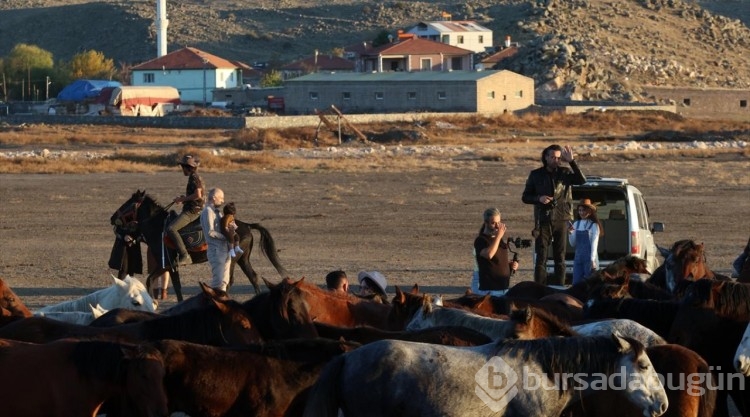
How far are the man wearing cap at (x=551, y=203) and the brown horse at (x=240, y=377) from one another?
7312 millimetres

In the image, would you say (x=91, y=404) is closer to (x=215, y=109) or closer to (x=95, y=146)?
(x=95, y=146)

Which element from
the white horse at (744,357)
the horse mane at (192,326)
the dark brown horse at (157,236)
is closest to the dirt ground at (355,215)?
the dark brown horse at (157,236)

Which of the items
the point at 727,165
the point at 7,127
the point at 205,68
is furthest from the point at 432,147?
the point at 205,68

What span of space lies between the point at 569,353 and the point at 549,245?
771 cm

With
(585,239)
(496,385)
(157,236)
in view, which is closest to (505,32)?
(157,236)

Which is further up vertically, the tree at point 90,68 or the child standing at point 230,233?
the tree at point 90,68

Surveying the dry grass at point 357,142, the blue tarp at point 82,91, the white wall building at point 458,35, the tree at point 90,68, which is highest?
the white wall building at point 458,35

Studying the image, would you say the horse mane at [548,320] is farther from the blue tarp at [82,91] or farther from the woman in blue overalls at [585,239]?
the blue tarp at [82,91]

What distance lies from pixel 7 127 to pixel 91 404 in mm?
58762

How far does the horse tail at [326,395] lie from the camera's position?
19.8 feet

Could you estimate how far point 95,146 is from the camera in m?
48.8

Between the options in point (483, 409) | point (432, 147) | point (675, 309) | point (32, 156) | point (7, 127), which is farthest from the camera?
point (7, 127)

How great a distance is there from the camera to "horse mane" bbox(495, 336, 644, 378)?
6074 millimetres

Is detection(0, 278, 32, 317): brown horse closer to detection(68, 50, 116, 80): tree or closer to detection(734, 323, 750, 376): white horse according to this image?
detection(734, 323, 750, 376): white horse
